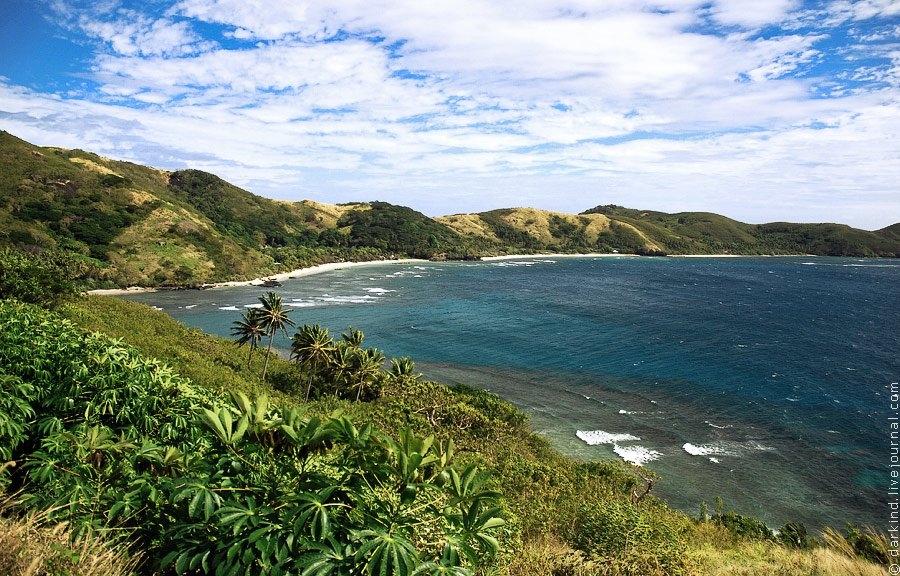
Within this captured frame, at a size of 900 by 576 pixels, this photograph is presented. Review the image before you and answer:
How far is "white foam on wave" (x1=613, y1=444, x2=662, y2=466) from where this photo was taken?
44103 millimetres

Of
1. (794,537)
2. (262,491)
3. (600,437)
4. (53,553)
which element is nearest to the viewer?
(53,553)

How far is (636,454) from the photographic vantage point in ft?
149

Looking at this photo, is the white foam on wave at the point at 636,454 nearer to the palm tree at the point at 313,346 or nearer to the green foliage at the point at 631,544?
the palm tree at the point at 313,346

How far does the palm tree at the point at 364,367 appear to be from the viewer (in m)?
47.3

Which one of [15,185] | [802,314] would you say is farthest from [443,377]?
[15,185]

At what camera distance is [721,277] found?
18525cm

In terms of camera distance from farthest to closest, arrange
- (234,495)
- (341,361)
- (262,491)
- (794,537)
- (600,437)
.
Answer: (600,437)
(341,361)
(794,537)
(262,491)
(234,495)

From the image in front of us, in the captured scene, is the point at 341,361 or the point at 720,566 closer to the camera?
the point at 720,566

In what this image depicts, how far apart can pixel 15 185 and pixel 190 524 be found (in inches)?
7519

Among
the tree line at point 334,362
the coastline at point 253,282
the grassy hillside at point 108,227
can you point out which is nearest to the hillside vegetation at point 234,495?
the tree line at point 334,362

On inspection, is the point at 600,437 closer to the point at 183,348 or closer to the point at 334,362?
the point at 334,362

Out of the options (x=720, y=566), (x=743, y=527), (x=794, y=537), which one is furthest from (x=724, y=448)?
(x=720, y=566)

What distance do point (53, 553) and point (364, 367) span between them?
41.7 meters

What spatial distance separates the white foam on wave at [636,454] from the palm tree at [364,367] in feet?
80.0
